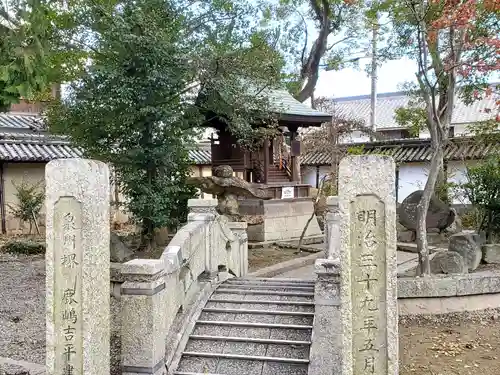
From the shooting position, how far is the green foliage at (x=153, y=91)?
29.1ft

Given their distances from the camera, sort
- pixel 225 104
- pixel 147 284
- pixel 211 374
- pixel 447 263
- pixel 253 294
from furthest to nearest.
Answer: pixel 225 104 < pixel 447 263 < pixel 253 294 < pixel 211 374 < pixel 147 284

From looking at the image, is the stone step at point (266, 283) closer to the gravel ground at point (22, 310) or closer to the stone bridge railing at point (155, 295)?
the stone bridge railing at point (155, 295)

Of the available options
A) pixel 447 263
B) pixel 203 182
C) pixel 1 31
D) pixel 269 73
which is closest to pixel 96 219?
pixel 1 31

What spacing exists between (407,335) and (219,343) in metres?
2.50

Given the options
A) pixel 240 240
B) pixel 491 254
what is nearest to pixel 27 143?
pixel 240 240

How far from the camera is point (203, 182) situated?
41.9ft

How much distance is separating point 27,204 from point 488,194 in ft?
47.9

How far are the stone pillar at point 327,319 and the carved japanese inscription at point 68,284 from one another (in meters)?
2.45

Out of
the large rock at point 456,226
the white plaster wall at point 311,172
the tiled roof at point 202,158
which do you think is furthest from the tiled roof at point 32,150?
the large rock at point 456,226

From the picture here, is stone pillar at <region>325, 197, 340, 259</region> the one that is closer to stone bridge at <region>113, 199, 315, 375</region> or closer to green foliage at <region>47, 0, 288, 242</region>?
stone bridge at <region>113, 199, 315, 375</region>

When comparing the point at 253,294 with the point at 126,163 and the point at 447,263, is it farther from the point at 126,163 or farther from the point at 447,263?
the point at 126,163

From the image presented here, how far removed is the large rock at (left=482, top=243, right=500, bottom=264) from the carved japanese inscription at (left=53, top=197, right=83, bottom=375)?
7.95 m

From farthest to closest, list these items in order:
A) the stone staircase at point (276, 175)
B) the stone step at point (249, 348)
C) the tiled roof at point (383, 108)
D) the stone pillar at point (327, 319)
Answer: the tiled roof at point (383, 108)
the stone staircase at point (276, 175)
the stone step at point (249, 348)
the stone pillar at point (327, 319)

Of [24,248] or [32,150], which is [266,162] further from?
[32,150]
